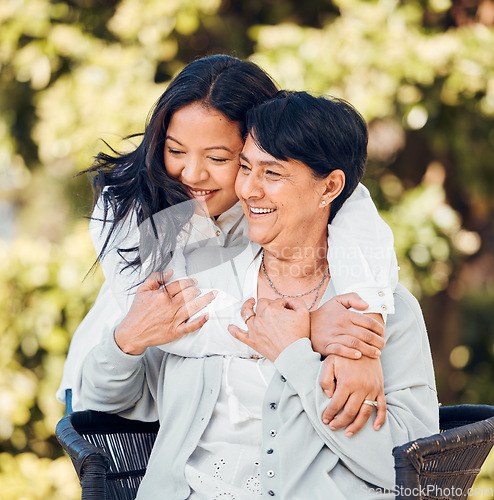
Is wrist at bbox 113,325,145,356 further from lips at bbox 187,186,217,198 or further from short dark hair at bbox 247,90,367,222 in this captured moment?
short dark hair at bbox 247,90,367,222

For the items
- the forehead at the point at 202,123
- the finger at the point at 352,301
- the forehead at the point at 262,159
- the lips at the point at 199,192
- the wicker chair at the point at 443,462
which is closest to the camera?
the wicker chair at the point at 443,462

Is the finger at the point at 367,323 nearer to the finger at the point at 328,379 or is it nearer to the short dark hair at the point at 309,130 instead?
the finger at the point at 328,379

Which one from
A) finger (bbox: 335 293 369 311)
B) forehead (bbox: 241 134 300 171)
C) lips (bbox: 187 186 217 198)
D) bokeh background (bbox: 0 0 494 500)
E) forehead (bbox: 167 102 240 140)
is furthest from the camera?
bokeh background (bbox: 0 0 494 500)

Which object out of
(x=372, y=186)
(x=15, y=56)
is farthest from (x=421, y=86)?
(x=15, y=56)

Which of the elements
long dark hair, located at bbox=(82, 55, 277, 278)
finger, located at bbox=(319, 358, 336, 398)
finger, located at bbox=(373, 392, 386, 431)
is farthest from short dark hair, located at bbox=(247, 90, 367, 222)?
finger, located at bbox=(373, 392, 386, 431)

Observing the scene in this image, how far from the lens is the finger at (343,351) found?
1.94 metres

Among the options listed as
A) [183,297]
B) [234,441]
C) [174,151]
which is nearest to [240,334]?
[183,297]

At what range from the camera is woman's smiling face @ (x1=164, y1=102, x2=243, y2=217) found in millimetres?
2248

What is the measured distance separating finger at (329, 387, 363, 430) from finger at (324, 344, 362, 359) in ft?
0.33

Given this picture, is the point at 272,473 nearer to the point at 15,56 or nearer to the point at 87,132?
the point at 87,132

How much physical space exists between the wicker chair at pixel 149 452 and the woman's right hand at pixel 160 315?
31 cm

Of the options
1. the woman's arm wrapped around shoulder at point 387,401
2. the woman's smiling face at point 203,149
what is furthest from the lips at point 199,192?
the woman's arm wrapped around shoulder at point 387,401

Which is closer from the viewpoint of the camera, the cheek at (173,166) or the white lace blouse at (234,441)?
the white lace blouse at (234,441)

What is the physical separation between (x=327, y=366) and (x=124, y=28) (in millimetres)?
2725
